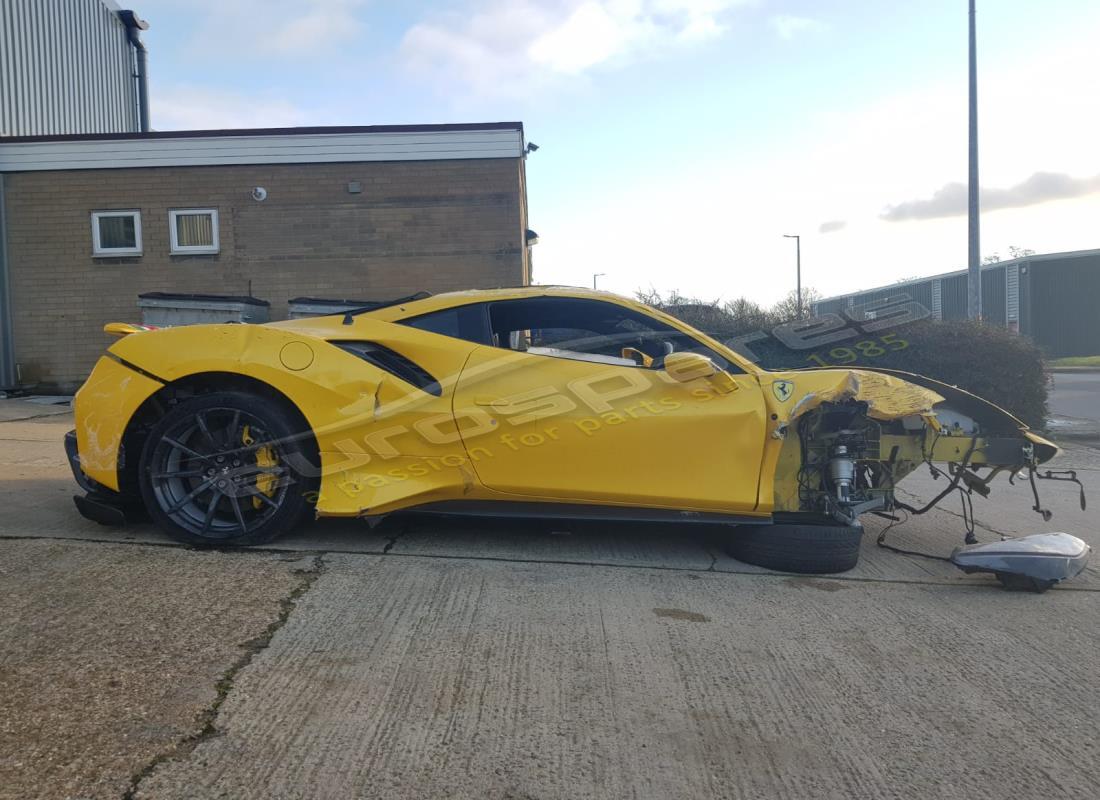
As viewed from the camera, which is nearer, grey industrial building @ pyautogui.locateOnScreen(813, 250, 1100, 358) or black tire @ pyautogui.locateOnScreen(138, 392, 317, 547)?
black tire @ pyautogui.locateOnScreen(138, 392, 317, 547)

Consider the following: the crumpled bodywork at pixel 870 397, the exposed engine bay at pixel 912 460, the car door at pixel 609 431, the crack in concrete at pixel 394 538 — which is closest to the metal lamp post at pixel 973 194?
the exposed engine bay at pixel 912 460

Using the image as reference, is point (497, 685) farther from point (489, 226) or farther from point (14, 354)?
point (14, 354)

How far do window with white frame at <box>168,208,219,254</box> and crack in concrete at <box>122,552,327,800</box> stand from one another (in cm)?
1109

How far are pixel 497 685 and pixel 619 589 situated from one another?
44.3 inches

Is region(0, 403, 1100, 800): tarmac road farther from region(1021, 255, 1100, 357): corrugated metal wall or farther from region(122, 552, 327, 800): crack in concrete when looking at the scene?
region(1021, 255, 1100, 357): corrugated metal wall

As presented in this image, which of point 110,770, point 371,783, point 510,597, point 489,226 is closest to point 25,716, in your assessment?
point 110,770

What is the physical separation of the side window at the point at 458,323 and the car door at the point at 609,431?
0.45 ft

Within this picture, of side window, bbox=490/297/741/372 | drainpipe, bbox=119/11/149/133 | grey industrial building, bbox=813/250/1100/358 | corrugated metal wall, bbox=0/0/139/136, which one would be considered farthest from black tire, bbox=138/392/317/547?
grey industrial building, bbox=813/250/1100/358

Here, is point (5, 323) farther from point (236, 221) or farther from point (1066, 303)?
point (1066, 303)

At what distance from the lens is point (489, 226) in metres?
13.0

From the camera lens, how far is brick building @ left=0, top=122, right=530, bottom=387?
13008 millimetres

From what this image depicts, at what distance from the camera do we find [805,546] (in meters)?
4.03

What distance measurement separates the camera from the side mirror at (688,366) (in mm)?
3867

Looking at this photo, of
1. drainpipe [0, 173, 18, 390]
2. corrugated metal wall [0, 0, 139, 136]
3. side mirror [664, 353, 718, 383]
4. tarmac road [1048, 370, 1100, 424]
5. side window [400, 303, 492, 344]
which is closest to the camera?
side mirror [664, 353, 718, 383]
